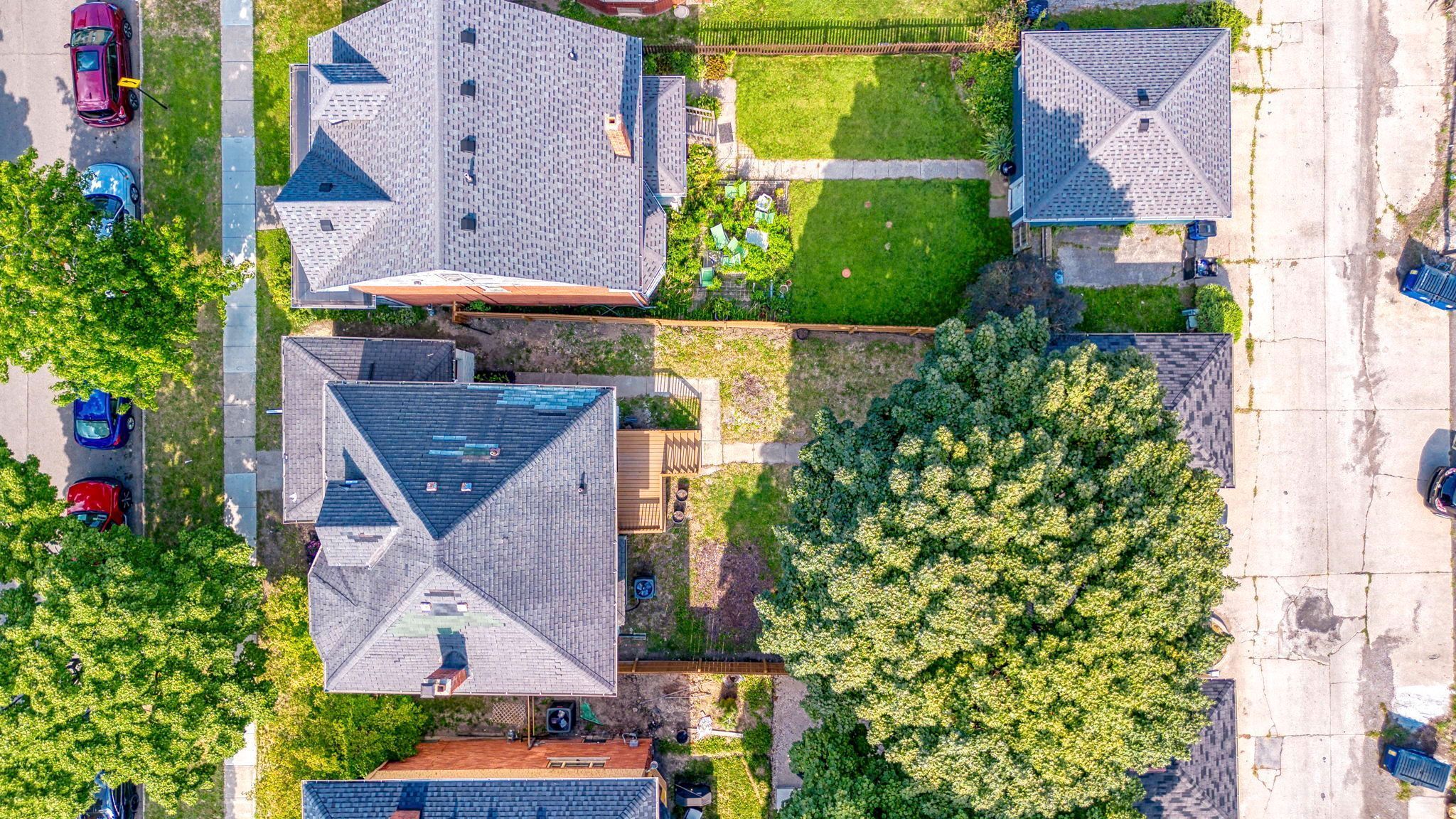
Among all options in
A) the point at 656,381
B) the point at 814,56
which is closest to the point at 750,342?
the point at 656,381

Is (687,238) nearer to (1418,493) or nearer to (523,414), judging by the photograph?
(523,414)

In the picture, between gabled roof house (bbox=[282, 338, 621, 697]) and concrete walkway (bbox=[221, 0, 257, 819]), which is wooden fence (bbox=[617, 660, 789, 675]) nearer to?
gabled roof house (bbox=[282, 338, 621, 697])

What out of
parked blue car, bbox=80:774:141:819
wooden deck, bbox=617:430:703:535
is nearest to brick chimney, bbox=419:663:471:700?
→ wooden deck, bbox=617:430:703:535

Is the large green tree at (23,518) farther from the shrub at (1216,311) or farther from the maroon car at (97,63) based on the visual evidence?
the shrub at (1216,311)

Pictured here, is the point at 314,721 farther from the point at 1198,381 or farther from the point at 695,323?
the point at 1198,381

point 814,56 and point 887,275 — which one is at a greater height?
point 814,56

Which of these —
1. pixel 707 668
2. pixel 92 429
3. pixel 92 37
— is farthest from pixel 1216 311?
pixel 92 37

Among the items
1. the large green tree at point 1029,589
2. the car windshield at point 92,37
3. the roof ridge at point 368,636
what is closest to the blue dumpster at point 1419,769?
the large green tree at point 1029,589
